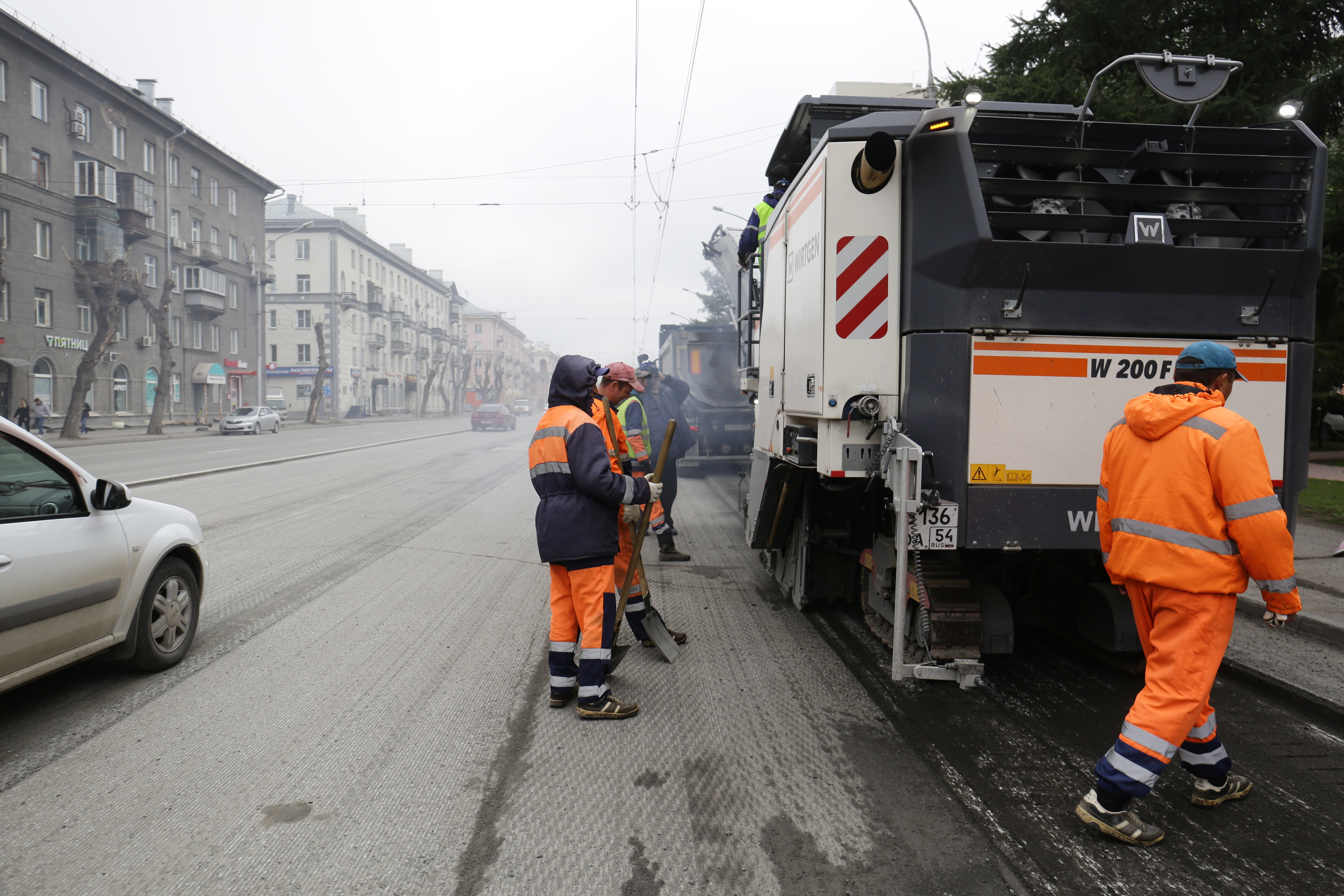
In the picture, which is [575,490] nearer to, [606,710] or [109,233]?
[606,710]

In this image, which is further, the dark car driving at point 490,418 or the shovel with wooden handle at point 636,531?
the dark car driving at point 490,418

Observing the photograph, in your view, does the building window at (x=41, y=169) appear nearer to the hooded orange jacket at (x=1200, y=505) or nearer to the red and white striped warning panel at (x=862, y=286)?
the red and white striped warning panel at (x=862, y=286)

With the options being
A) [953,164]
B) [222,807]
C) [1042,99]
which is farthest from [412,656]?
[1042,99]

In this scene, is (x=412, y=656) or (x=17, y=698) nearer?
(x=17, y=698)

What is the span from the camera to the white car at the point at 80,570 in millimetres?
3637

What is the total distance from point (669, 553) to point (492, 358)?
4298 inches

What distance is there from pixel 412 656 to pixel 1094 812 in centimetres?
365

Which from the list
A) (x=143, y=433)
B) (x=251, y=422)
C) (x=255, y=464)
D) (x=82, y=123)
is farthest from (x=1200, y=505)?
(x=82, y=123)

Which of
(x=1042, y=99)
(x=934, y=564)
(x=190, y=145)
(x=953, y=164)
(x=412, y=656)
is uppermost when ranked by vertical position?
(x=190, y=145)

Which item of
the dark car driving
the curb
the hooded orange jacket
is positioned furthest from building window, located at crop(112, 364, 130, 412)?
the hooded orange jacket

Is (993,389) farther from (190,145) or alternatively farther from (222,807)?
(190,145)

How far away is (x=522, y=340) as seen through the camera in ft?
485

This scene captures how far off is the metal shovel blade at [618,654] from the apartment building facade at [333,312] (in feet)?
191

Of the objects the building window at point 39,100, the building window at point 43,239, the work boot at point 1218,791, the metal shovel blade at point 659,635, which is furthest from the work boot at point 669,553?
the building window at point 39,100
